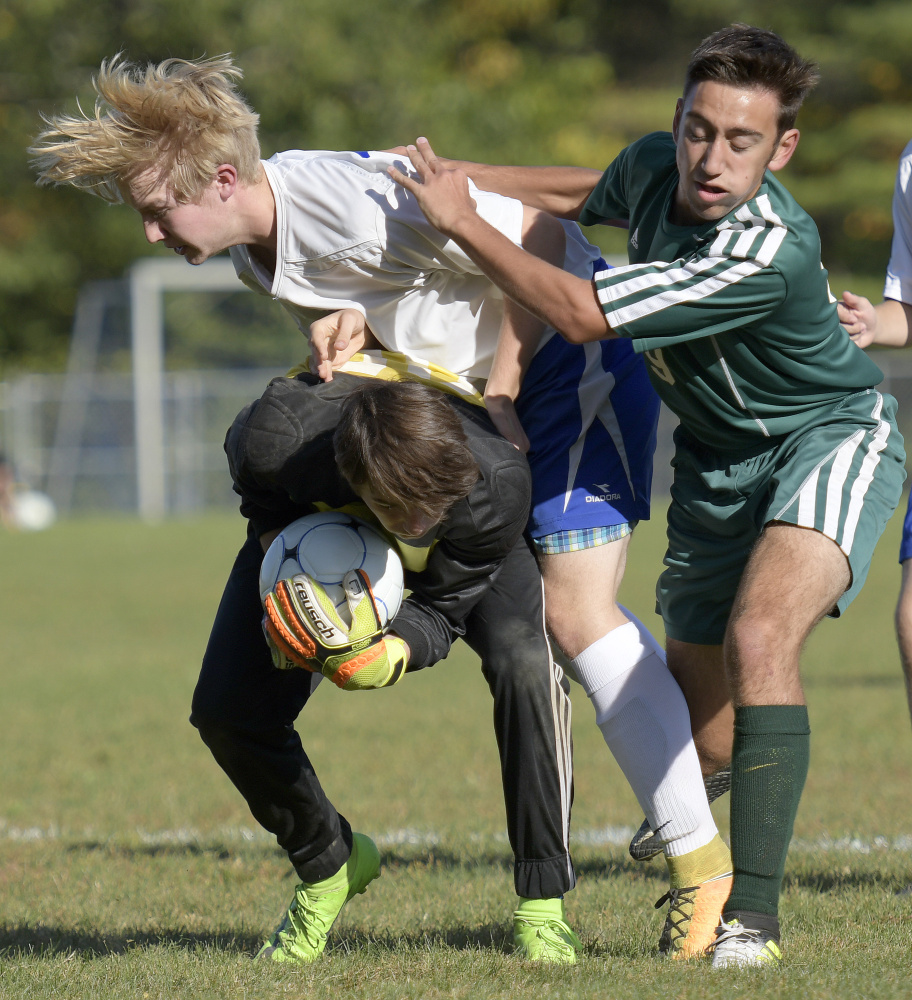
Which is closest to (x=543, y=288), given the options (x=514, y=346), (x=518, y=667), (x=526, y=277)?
(x=526, y=277)

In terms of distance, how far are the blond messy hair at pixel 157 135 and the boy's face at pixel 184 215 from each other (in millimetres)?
16

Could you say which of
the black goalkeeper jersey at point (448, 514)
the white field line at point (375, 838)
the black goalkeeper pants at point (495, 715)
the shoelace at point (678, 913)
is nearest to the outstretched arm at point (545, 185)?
the black goalkeeper jersey at point (448, 514)

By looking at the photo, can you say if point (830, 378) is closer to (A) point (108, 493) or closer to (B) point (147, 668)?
(B) point (147, 668)

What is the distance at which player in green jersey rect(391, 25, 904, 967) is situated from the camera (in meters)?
3.22

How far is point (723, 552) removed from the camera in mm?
3762

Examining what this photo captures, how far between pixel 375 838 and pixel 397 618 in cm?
241

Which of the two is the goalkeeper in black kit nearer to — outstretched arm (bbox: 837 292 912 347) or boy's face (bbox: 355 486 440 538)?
boy's face (bbox: 355 486 440 538)

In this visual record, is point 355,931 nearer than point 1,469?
Yes

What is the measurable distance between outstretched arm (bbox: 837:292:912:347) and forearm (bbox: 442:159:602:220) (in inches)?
31.5

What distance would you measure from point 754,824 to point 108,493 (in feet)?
86.5

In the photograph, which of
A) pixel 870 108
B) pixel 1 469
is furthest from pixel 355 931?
pixel 870 108

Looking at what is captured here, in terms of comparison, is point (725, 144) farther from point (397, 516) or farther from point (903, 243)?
point (903, 243)

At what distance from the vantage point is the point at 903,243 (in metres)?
4.44

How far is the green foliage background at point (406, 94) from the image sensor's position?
2838cm
